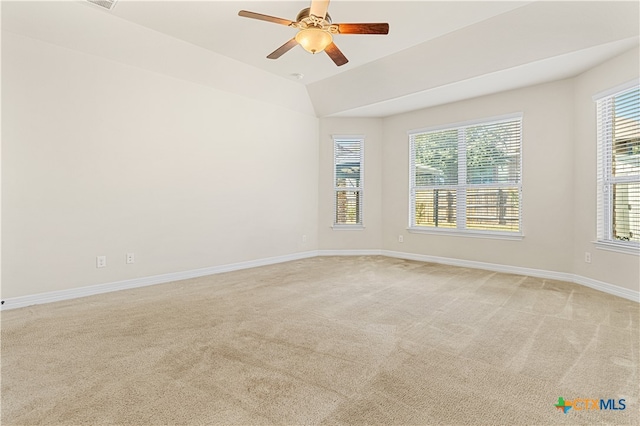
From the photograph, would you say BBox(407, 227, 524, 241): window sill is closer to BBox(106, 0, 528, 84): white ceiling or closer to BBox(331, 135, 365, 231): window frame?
BBox(331, 135, 365, 231): window frame

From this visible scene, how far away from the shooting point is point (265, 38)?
3.83 m

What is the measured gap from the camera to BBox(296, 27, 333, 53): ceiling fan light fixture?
278 cm

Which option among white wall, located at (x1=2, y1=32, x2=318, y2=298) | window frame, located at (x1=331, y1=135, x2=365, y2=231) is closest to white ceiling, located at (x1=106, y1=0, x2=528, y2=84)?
white wall, located at (x1=2, y1=32, x2=318, y2=298)

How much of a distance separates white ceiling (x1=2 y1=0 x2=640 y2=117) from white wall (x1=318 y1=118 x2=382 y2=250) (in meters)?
1.34

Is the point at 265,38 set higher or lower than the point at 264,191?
higher

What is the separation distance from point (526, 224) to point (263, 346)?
14.2 ft

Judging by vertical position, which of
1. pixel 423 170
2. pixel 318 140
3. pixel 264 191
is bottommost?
pixel 264 191

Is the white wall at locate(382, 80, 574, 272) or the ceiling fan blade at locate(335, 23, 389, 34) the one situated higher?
the ceiling fan blade at locate(335, 23, 389, 34)

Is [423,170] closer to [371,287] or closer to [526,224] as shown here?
[526,224]

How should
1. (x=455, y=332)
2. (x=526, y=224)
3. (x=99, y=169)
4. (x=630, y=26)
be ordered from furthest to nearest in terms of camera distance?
(x=526, y=224) < (x=99, y=169) < (x=630, y=26) < (x=455, y=332)

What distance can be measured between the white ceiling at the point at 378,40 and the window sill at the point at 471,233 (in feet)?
7.23

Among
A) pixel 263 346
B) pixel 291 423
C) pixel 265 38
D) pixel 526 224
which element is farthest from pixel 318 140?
pixel 291 423
